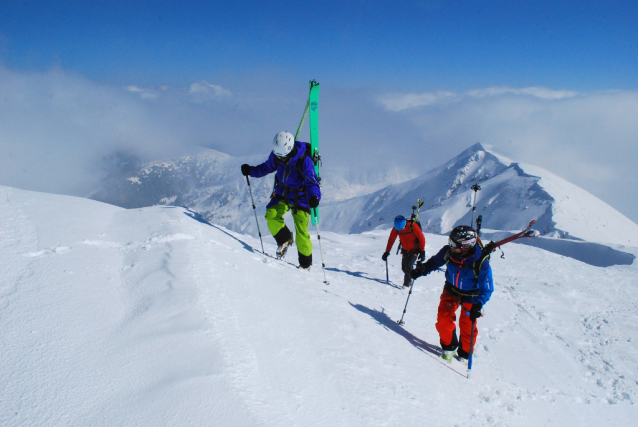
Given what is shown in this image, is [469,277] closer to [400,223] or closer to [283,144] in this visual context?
[400,223]

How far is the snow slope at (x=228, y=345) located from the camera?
2.64m

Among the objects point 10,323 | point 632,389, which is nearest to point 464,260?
point 632,389


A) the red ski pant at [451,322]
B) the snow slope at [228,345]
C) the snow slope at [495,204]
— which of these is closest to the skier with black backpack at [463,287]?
the red ski pant at [451,322]

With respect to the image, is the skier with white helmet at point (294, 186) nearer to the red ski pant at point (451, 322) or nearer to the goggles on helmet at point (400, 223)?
the goggles on helmet at point (400, 223)

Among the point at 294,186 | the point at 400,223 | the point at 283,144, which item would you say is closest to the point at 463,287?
the point at 400,223

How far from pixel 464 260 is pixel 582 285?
28.8 feet

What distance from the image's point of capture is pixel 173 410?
2506 millimetres

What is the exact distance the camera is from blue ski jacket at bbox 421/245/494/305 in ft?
16.4

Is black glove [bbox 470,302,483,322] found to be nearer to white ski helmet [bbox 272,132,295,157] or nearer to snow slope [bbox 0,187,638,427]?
snow slope [bbox 0,187,638,427]

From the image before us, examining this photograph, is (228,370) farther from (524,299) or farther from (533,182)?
(533,182)

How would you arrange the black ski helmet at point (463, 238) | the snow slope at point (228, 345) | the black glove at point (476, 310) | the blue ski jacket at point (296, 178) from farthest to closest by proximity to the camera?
the blue ski jacket at point (296, 178) < the black ski helmet at point (463, 238) < the black glove at point (476, 310) < the snow slope at point (228, 345)

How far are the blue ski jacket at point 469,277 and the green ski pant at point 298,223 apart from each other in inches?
121

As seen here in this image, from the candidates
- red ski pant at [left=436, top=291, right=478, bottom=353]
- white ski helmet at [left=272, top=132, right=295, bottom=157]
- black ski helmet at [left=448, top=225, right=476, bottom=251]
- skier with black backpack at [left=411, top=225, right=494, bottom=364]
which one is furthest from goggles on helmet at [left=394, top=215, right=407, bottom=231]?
black ski helmet at [left=448, top=225, right=476, bottom=251]

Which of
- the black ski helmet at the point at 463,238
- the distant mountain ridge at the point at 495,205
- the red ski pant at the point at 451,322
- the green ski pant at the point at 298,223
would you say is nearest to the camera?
the black ski helmet at the point at 463,238
